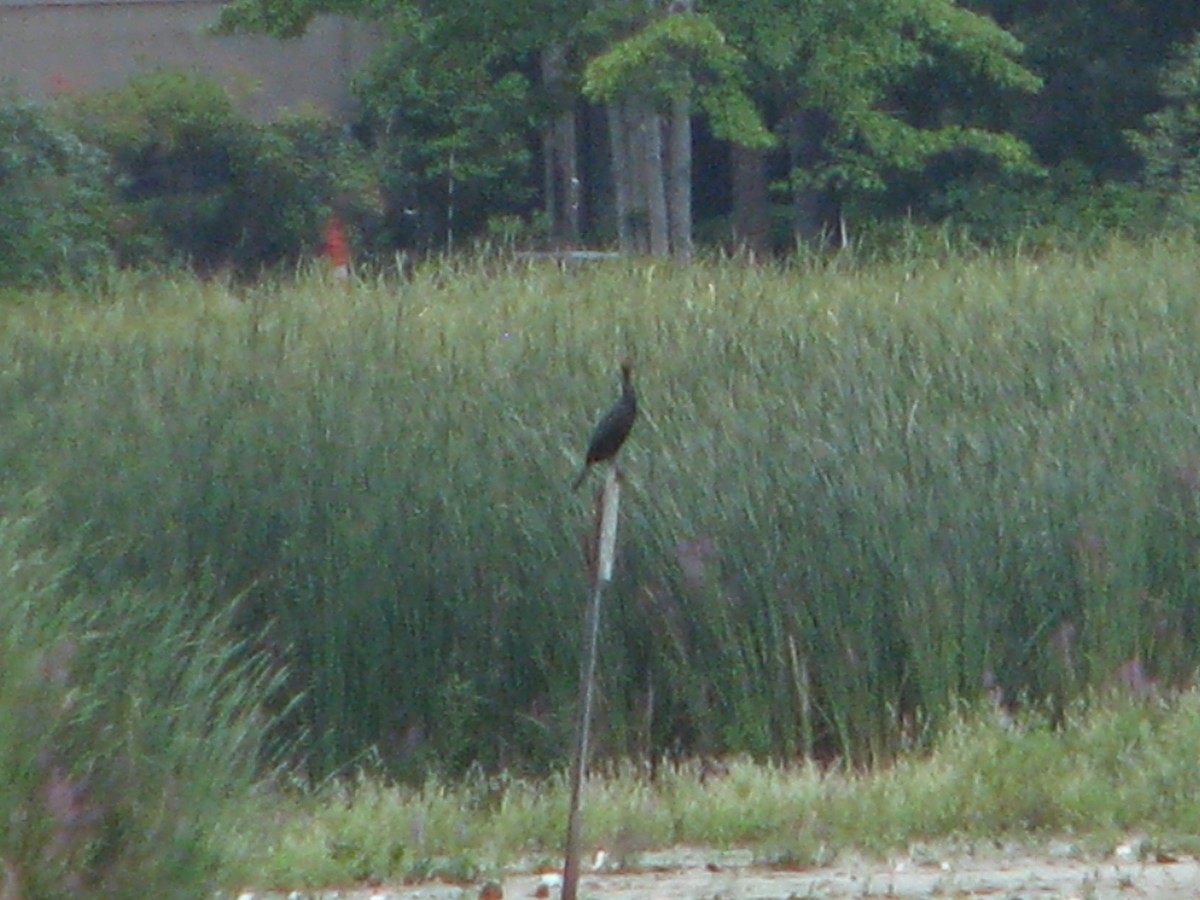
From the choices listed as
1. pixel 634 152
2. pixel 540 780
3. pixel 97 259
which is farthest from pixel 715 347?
pixel 97 259

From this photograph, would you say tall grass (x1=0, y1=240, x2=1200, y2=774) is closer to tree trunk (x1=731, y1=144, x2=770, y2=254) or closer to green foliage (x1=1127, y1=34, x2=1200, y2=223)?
green foliage (x1=1127, y1=34, x2=1200, y2=223)

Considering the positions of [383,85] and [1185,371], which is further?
[383,85]

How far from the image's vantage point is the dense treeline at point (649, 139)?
62.1 ft

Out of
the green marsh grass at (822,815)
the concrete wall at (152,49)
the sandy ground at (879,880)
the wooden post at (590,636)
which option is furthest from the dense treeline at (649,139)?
the wooden post at (590,636)

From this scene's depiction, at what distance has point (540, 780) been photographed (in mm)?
7148

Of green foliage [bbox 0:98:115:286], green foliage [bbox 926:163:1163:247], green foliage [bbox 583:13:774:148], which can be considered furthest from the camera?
green foliage [bbox 926:163:1163:247]

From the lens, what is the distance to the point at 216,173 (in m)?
24.5

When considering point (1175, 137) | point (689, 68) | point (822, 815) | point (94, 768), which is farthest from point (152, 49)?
point (94, 768)

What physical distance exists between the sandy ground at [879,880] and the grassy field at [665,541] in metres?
1.06

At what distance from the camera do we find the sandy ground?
5117 millimetres

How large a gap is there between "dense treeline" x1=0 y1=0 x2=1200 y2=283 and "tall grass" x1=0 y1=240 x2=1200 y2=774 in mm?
9213

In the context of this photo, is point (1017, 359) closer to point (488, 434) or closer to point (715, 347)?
point (715, 347)

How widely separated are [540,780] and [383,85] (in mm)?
16982

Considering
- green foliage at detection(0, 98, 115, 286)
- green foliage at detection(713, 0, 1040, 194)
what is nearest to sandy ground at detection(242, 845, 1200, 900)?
green foliage at detection(713, 0, 1040, 194)
